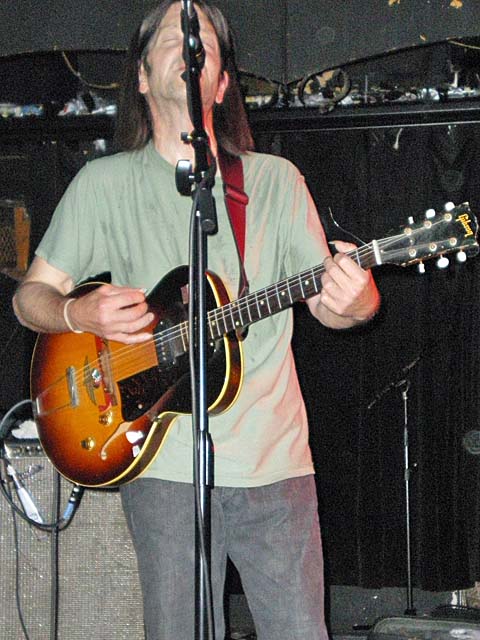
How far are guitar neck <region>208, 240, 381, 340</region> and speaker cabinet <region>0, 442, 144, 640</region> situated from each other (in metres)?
1.69

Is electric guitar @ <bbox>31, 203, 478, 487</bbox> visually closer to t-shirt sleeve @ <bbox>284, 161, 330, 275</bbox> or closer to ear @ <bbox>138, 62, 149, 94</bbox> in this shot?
t-shirt sleeve @ <bbox>284, 161, 330, 275</bbox>

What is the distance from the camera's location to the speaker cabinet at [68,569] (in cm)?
384

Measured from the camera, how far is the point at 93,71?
5.43 m

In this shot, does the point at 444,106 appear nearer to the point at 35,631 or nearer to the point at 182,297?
the point at 182,297

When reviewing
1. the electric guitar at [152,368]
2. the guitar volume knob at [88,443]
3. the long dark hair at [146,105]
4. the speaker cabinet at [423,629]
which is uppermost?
the long dark hair at [146,105]

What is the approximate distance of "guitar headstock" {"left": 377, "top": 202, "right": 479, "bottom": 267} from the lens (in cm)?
225

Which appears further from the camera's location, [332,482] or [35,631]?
[332,482]

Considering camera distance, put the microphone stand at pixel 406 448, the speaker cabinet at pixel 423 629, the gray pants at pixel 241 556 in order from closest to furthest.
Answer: the gray pants at pixel 241 556
the speaker cabinet at pixel 423 629
the microphone stand at pixel 406 448

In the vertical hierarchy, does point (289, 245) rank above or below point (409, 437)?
above

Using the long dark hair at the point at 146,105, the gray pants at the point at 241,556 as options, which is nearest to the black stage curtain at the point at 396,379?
the long dark hair at the point at 146,105

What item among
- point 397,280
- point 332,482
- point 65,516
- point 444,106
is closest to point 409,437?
point 332,482

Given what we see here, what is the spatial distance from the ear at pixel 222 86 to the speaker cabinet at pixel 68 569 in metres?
1.81

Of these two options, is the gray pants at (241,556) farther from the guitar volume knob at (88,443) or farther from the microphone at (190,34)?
the microphone at (190,34)

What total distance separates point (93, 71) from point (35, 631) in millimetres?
3141
